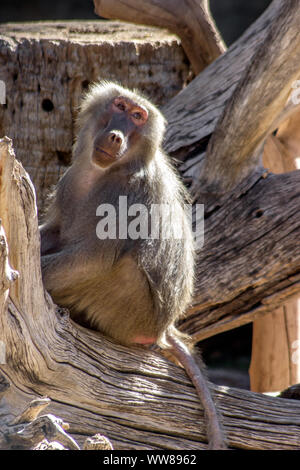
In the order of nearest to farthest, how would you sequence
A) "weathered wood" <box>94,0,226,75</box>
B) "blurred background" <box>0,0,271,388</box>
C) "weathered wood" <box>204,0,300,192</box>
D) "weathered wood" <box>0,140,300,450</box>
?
"weathered wood" <box>0,140,300,450</box> → "weathered wood" <box>204,0,300,192</box> → "weathered wood" <box>94,0,226,75</box> → "blurred background" <box>0,0,271,388</box>

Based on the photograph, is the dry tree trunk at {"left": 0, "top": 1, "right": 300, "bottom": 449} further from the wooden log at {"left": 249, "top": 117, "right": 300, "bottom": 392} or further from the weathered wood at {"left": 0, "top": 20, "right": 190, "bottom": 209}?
the wooden log at {"left": 249, "top": 117, "right": 300, "bottom": 392}

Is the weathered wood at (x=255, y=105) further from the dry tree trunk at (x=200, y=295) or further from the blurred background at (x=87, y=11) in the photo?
the blurred background at (x=87, y=11)

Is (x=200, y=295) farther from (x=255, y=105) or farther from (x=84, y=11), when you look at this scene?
(x=84, y=11)

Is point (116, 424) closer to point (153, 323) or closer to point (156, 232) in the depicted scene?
point (153, 323)

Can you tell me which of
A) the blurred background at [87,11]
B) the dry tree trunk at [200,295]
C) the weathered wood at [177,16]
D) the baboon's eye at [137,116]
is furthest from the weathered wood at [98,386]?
the blurred background at [87,11]

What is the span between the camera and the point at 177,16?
496 cm

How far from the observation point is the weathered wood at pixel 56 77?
443cm

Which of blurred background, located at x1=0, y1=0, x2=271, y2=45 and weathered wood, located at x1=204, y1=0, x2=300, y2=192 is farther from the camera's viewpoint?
blurred background, located at x1=0, y1=0, x2=271, y2=45

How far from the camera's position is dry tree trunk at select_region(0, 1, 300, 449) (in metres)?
2.76

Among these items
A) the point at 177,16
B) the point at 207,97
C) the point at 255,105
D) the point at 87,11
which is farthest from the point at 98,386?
the point at 87,11

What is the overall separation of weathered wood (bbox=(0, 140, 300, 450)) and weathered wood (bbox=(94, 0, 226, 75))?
8.38ft

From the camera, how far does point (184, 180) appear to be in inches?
167

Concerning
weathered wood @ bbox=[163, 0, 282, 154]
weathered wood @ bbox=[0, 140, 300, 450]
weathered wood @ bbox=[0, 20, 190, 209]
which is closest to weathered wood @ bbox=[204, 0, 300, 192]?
weathered wood @ bbox=[163, 0, 282, 154]
